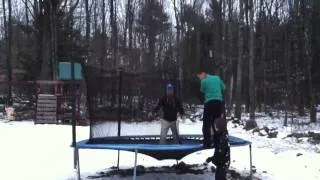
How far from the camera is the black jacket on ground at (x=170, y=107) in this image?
1129 centimetres

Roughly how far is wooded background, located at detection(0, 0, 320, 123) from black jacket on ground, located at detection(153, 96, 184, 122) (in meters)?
14.2

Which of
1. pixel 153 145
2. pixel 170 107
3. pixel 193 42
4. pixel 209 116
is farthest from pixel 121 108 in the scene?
pixel 193 42

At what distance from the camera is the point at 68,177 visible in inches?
426

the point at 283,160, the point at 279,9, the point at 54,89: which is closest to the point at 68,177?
the point at 283,160

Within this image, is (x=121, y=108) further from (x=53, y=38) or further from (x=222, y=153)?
(x=53, y=38)

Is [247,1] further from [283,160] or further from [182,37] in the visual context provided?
[182,37]

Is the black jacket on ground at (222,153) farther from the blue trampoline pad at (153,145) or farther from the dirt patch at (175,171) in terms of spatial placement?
the dirt patch at (175,171)

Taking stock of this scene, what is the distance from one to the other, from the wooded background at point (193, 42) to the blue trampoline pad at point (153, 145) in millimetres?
13733

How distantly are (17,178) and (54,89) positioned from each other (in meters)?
16.9

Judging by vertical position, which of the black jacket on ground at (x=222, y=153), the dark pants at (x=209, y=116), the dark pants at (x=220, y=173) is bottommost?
the dark pants at (x=220, y=173)

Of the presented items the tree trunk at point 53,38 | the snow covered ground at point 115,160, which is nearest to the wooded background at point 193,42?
the tree trunk at point 53,38

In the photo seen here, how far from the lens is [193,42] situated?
51.7 metres

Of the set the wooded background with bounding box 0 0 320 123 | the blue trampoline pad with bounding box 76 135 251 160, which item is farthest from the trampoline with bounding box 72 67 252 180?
the wooded background with bounding box 0 0 320 123

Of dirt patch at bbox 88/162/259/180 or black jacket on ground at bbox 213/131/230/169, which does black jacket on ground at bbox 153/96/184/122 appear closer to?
dirt patch at bbox 88/162/259/180
